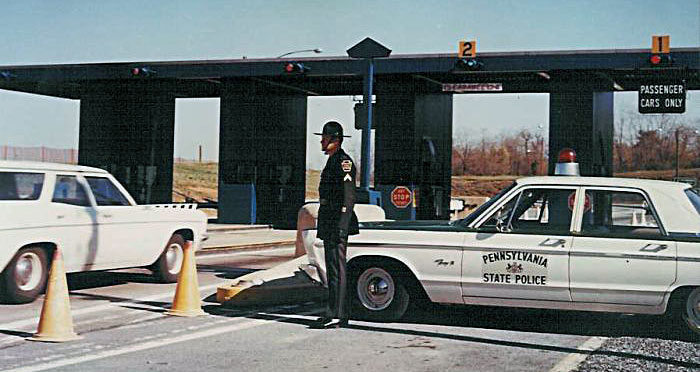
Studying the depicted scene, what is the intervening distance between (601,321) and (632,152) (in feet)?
84.0

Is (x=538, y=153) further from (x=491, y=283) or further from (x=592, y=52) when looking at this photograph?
(x=491, y=283)

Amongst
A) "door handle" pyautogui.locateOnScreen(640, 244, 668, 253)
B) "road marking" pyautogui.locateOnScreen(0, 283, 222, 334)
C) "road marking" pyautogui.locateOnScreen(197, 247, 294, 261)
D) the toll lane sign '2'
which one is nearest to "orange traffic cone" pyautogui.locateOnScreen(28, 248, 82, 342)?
"road marking" pyautogui.locateOnScreen(0, 283, 222, 334)

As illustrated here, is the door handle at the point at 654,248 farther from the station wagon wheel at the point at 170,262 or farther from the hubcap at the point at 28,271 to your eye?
the hubcap at the point at 28,271

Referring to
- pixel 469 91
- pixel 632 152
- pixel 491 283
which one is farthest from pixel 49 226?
pixel 632 152

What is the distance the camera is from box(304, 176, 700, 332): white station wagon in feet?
28.3

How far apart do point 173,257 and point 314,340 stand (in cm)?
516

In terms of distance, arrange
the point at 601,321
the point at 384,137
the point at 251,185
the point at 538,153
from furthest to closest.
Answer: the point at 538,153 → the point at 251,185 → the point at 384,137 → the point at 601,321

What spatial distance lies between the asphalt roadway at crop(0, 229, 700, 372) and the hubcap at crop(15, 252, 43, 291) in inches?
9.8

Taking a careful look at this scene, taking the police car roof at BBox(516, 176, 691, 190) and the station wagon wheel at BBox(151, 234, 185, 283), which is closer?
the police car roof at BBox(516, 176, 691, 190)

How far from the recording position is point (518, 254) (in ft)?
29.0

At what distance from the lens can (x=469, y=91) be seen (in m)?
29.0

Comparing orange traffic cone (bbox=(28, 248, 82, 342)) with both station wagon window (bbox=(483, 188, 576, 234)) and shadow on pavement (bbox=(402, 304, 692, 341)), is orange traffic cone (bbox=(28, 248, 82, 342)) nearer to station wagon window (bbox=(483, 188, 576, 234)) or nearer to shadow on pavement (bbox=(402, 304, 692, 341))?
shadow on pavement (bbox=(402, 304, 692, 341))

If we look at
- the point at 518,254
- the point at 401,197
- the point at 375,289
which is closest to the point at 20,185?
the point at 375,289

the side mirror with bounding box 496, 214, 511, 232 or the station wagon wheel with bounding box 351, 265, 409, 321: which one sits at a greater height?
the side mirror with bounding box 496, 214, 511, 232
